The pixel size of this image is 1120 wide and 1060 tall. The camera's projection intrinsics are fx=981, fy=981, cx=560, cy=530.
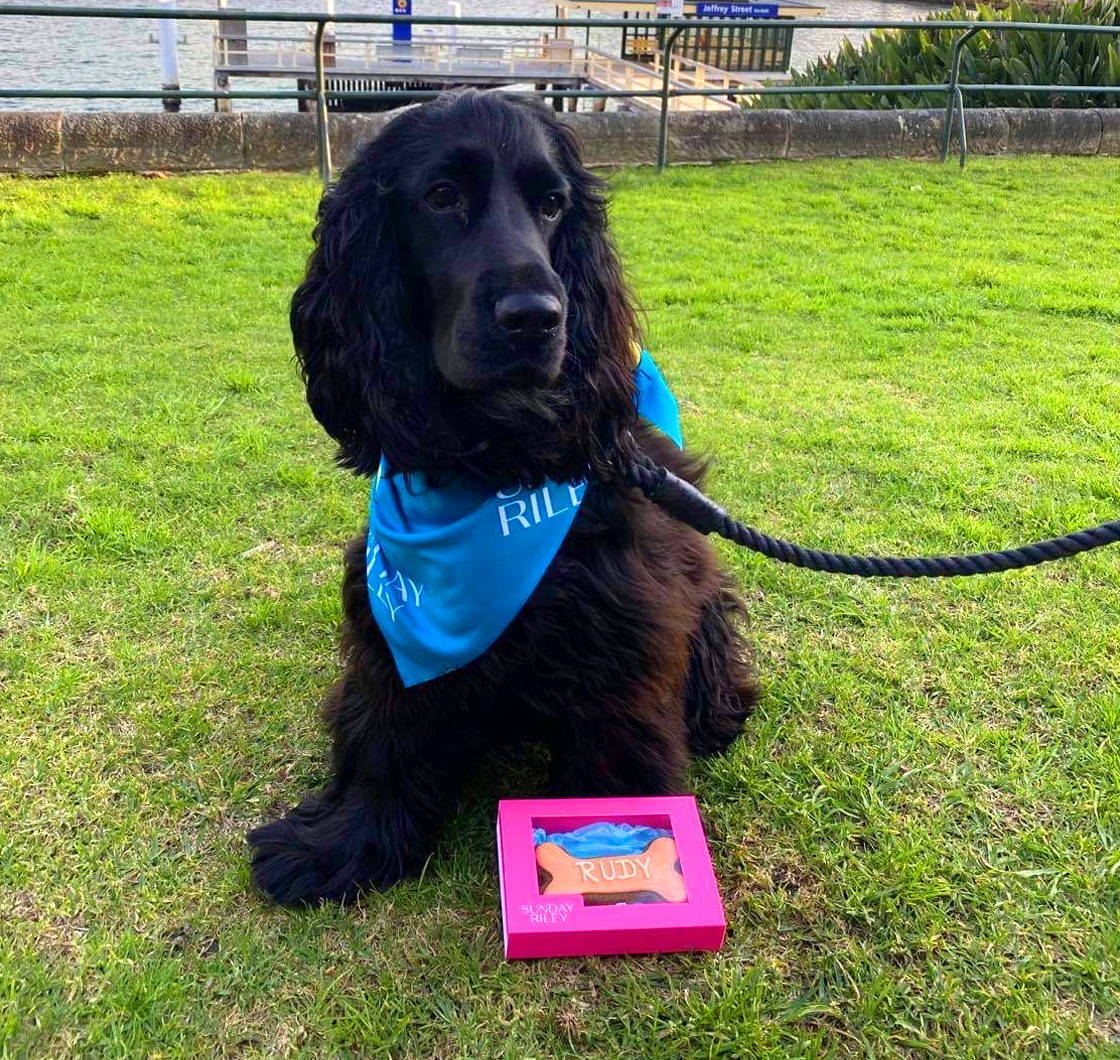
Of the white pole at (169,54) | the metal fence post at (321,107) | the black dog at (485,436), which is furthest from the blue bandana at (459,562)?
the white pole at (169,54)

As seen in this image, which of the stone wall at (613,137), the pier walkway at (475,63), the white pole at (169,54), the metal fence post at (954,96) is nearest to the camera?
the stone wall at (613,137)

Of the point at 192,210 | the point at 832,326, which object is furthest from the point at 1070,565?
the point at 192,210

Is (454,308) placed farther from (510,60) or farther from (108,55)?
(510,60)

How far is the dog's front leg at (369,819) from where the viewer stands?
7.44 feet

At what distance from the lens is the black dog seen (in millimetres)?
2023

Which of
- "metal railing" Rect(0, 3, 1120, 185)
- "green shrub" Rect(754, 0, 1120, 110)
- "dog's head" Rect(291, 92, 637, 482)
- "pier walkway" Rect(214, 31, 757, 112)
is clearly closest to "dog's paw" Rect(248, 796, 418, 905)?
"dog's head" Rect(291, 92, 637, 482)

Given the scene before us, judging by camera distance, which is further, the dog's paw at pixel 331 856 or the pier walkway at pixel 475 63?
the pier walkway at pixel 475 63

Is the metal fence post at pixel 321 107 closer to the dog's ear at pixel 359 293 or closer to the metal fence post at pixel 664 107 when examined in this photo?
the metal fence post at pixel 664 107

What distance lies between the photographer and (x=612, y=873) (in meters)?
2.11

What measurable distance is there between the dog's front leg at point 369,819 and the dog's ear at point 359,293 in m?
0.73

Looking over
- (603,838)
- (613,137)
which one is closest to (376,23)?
(613,137)

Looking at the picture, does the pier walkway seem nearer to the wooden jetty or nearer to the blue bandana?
the wooden jetty

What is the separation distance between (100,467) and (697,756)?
9.42ft

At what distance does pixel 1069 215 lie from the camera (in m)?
8.66
